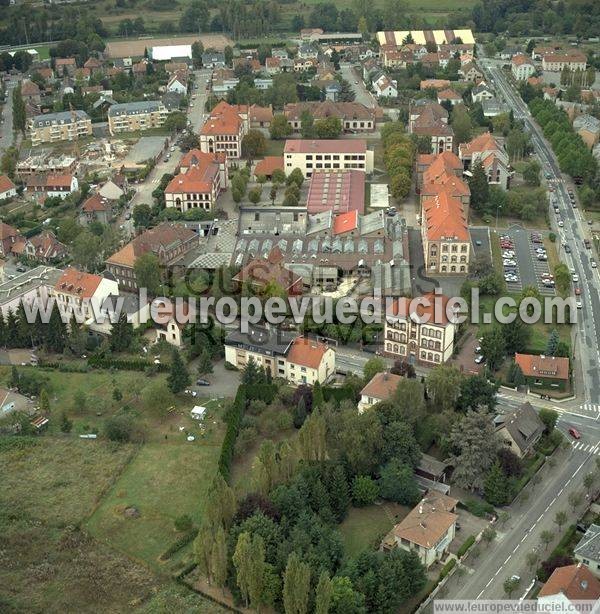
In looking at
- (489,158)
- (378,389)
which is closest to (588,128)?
(489,158)

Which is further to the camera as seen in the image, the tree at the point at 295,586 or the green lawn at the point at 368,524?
the green lawn at the point at 368,524

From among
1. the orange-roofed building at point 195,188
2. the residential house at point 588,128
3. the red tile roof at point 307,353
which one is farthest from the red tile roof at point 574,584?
the residential house at point 588,128

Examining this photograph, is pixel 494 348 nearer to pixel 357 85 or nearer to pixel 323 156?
pixel 323 156

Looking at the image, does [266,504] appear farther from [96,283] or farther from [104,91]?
[104,91]

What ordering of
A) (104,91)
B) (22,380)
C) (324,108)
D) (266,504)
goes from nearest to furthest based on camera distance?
(266,504), (22,380), (324,108), (104,91)

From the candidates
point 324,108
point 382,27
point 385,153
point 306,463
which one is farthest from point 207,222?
point 382,27

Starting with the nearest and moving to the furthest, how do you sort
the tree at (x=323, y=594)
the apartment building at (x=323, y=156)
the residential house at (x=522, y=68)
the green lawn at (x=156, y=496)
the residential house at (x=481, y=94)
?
the tree at (x=323, y=594), the green lawn at (x=156, y=496), the apartment building at (x=323, y=156), the residential house at (x=481, y=94), the residential house at (x=522, y=68)

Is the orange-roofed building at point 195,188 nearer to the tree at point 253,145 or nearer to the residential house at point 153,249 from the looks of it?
the residential house at point 153,249

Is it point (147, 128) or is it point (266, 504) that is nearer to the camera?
point (266, 504)
